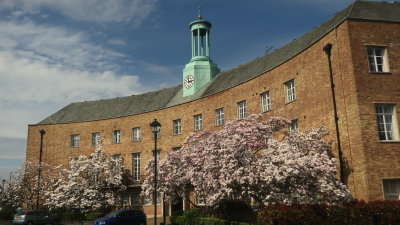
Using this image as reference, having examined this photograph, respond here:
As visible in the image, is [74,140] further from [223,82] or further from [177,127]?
[223,82]

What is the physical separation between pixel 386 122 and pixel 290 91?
6910mm

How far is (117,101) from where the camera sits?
4366 cm

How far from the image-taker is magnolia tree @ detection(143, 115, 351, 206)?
16969 mm

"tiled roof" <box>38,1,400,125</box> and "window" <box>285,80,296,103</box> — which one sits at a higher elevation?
"tiled roof" <box>38,1,400,125</box>

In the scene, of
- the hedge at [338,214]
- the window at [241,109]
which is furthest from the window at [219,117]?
the hedge at [338,214]

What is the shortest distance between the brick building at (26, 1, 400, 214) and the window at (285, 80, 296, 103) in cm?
6

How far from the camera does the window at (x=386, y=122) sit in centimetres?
1828

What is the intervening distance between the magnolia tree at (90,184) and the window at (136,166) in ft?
3.48

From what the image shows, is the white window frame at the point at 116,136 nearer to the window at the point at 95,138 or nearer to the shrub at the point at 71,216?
the window at the point at 95,138

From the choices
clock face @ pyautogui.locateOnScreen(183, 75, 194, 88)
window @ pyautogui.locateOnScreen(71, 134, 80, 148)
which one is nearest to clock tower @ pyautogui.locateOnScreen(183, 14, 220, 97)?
clock face @ pyautogui.locateOnScreen(183, 75, 194, 88)

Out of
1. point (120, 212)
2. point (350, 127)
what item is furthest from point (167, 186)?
point (350, 127)

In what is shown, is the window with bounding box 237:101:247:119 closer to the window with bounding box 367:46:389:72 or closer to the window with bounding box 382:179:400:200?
the window with bounding box 367:46:389:72

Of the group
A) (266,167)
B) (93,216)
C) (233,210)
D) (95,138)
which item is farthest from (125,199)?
(266,167)

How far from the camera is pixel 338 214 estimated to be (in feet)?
50.1
